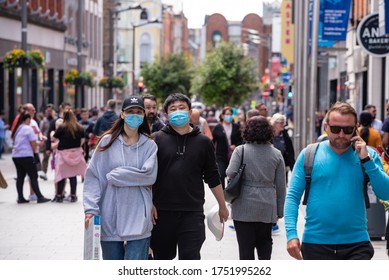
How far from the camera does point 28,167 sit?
1941 cm

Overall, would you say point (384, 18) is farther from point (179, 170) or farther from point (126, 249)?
point (126, 249)

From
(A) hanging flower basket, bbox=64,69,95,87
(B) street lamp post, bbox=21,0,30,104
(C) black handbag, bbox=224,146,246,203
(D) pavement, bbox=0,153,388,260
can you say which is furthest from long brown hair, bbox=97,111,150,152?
(A) hanging flower basket, bbox=64,69,95,87

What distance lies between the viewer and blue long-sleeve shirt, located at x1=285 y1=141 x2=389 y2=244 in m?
6.65

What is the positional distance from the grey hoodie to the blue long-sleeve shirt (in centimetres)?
138

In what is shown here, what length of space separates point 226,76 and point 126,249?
7565 cm

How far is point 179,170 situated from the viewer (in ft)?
27.2

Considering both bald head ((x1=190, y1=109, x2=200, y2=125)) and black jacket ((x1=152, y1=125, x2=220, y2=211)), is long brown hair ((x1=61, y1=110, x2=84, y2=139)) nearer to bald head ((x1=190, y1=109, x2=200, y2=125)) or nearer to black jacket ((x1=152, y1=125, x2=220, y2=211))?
bald head ((x1=190, y1=109, x2=200, y2=125))

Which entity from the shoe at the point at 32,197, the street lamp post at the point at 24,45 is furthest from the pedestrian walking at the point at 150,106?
the street lamp post at the point at 24,45

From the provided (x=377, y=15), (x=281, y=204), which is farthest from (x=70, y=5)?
(x=281, y=204)

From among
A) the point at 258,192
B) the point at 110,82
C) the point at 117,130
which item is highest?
the point at 117,130

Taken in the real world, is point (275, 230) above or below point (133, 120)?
below

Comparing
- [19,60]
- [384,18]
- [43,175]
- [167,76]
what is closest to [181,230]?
[384,18]
